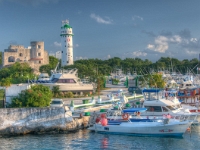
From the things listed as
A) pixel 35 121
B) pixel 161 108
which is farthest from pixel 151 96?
pixel 35 121

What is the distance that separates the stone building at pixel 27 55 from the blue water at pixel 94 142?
5748 centimetres

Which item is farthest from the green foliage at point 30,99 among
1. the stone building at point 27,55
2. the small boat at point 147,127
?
the stone building at point 27,55

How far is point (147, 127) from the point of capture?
99.7 ft

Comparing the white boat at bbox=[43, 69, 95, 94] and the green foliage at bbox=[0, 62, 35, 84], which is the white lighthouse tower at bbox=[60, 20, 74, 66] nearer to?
the green foliage at bbox=[0, 62, 35, 84]

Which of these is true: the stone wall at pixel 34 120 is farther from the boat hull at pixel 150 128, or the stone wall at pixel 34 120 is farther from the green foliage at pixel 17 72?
the green foliage at pixel 17 72

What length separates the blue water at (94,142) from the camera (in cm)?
2578

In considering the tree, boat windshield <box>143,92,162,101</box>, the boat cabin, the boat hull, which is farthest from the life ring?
the tree

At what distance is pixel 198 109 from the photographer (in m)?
40.1

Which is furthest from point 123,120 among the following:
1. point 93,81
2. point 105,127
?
point 93,81

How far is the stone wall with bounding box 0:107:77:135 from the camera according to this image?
3075 centimetres

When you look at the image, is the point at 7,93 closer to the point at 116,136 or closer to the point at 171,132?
A: the point at 116,136

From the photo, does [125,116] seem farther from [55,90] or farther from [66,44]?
[66,44]

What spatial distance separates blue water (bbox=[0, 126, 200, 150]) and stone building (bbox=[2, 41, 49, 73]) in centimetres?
5748

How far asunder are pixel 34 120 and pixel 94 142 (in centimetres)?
701
